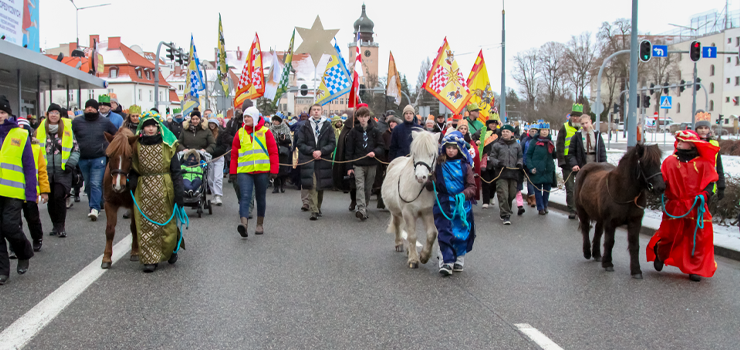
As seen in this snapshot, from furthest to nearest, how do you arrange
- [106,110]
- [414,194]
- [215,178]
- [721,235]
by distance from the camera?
[215,178]
[106,110]
[721,235]
[414,194]

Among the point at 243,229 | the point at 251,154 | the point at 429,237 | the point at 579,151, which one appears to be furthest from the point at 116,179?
the point at 579,151

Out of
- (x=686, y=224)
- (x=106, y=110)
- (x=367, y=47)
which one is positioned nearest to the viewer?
(x=686, y=224)

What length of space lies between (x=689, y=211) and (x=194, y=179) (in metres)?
8.30

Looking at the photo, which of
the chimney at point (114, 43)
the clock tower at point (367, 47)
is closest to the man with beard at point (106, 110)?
the chimney at point (114, 43)

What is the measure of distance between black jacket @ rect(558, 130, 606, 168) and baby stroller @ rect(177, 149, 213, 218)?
6.86 m

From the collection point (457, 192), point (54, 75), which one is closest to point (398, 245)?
point (457, 192)

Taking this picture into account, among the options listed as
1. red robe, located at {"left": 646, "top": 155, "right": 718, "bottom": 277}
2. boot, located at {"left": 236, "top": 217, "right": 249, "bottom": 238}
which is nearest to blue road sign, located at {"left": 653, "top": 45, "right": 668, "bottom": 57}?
red robe, located at {"left": 646, "top": 155, "right": 718, "bottom": 277}

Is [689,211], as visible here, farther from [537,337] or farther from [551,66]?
[551,66]

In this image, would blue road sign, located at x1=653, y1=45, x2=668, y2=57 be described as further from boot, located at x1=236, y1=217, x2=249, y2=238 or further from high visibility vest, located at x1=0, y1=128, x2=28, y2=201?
high visibility vest, located at x1=0, y1=128, x2=28, y2=201

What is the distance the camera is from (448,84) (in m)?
18.6

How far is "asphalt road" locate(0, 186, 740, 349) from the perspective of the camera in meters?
4.91

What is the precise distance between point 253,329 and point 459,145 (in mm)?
3351

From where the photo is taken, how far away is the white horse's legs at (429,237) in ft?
24.8

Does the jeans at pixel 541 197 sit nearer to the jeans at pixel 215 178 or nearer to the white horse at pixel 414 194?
the white horse at pixel 414 194
